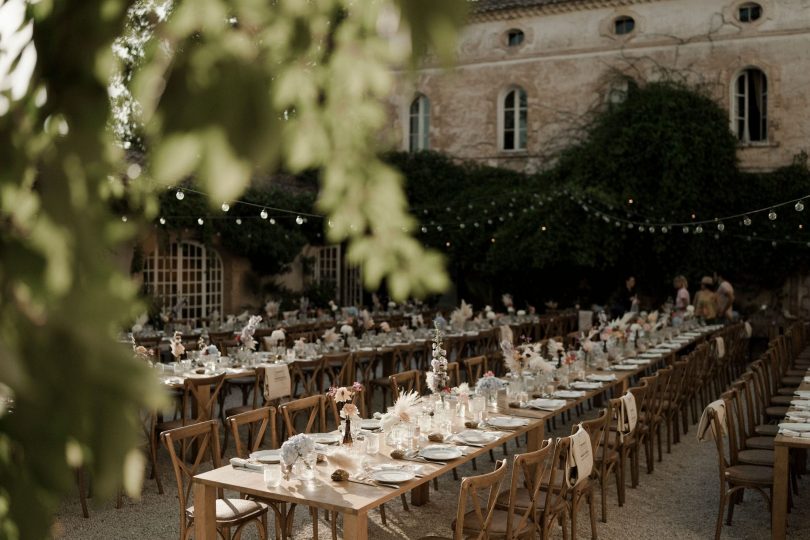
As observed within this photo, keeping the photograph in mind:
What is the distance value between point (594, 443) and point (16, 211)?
453 cm

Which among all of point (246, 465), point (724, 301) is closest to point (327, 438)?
point (246, 465)

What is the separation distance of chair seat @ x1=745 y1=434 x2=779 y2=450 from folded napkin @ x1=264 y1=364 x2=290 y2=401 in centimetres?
380

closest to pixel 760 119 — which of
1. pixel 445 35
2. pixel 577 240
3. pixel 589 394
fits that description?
pixel 577 240

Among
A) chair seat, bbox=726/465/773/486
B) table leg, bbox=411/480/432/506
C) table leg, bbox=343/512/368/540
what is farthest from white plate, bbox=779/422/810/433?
table leg, bbox=343/512/368/540

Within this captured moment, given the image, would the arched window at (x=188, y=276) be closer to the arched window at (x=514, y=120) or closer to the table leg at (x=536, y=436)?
the arched window at (x=514, y=120)

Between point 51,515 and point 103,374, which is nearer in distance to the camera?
point 103,374

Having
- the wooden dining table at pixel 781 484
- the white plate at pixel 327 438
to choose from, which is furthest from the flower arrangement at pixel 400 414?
the wooden dining table at pixel 781 484

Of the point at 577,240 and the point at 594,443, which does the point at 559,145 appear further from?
the point at 594,443

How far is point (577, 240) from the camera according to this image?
16.8 metres

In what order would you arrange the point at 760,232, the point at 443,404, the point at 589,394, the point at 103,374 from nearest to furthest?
the point at 103,374 → the point at 443,404 → the point at 589,394 → the point at 760,232

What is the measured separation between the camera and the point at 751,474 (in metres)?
5.14

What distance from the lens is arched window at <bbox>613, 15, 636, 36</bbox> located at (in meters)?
18.0

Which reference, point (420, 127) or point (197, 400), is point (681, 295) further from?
point (420, 127)

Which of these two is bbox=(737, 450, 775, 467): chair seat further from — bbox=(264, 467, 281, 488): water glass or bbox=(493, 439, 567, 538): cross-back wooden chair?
bbox=(264, 467, 281, 488): water glass
